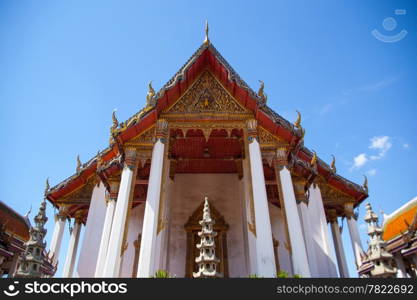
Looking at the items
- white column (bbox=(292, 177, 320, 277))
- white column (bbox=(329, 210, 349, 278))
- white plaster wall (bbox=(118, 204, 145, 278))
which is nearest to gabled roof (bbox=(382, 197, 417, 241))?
white column (bbox=(329, 210, 349, 278))

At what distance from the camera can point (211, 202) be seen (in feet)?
42.8

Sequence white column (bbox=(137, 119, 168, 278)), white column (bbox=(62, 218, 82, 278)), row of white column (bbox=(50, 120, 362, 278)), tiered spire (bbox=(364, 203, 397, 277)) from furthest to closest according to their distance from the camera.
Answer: white column (bbox=(62, 218, 82, 278)) → row of white column (bbox=(50, 120, 362, 278)) → white column (bbox=(137, 119, 168, 278)) → tiered spire (bbox=(364, 203, 397, 277))

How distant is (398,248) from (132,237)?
1040cm

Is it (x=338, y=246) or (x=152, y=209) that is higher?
(x=338, y=246)

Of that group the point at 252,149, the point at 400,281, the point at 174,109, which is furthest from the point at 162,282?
the point at 174,109

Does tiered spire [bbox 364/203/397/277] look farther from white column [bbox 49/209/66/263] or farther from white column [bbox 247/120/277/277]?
white column [bbox 49/209/66/263]

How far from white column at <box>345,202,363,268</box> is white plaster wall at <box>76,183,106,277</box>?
10558 mm

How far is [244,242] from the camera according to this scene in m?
11.8

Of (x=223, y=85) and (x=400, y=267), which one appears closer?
(x=223, y=85)

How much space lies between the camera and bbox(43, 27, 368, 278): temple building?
825 cm

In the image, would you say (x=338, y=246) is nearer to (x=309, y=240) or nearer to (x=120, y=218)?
(x=309, y=240)

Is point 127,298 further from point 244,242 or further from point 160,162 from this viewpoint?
point 244,242

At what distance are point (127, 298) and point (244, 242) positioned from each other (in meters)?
8.24

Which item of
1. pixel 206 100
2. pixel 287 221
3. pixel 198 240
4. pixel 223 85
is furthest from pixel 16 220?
pixel 287 221
